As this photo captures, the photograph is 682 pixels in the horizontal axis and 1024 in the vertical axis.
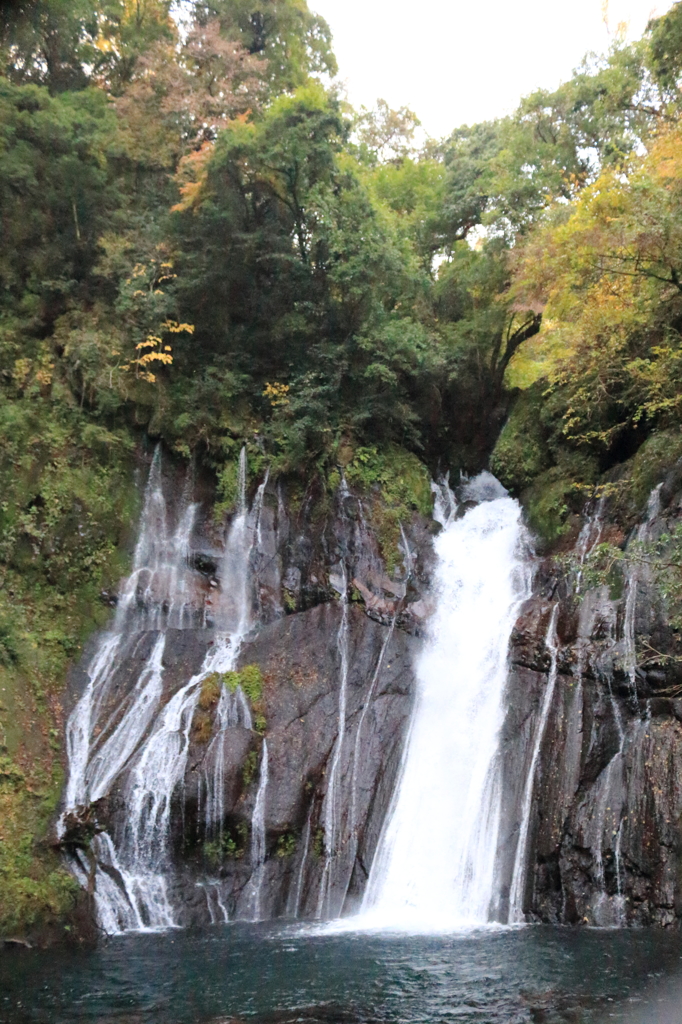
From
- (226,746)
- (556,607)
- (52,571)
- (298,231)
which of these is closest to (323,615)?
(226,746)

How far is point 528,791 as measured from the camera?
424 inches

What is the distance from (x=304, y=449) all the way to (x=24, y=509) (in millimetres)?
5683

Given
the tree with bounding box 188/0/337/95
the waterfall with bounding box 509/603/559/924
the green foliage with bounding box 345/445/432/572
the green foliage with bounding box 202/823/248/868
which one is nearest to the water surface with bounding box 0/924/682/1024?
the waterfall with bounding box 509/603/559/924

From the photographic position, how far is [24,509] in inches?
559

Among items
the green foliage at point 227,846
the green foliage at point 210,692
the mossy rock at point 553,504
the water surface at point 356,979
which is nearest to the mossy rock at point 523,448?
the mossy rock at point 553,504

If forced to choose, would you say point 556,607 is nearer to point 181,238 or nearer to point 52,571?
point 52,571

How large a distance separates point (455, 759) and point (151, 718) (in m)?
4.94

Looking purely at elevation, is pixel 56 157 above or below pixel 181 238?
above

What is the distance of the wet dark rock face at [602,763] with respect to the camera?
9.52m

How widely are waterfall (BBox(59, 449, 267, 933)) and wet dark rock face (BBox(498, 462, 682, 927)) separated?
4.07m

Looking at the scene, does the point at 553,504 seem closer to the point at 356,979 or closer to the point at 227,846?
the point at 227,846

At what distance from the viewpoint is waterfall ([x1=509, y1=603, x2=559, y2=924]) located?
1008cm

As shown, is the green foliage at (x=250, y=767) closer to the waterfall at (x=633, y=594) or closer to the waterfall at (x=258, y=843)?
the waterfall at (x=258, y=843)

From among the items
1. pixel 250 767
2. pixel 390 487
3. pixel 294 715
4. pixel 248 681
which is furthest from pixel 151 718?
pixel 390 487
